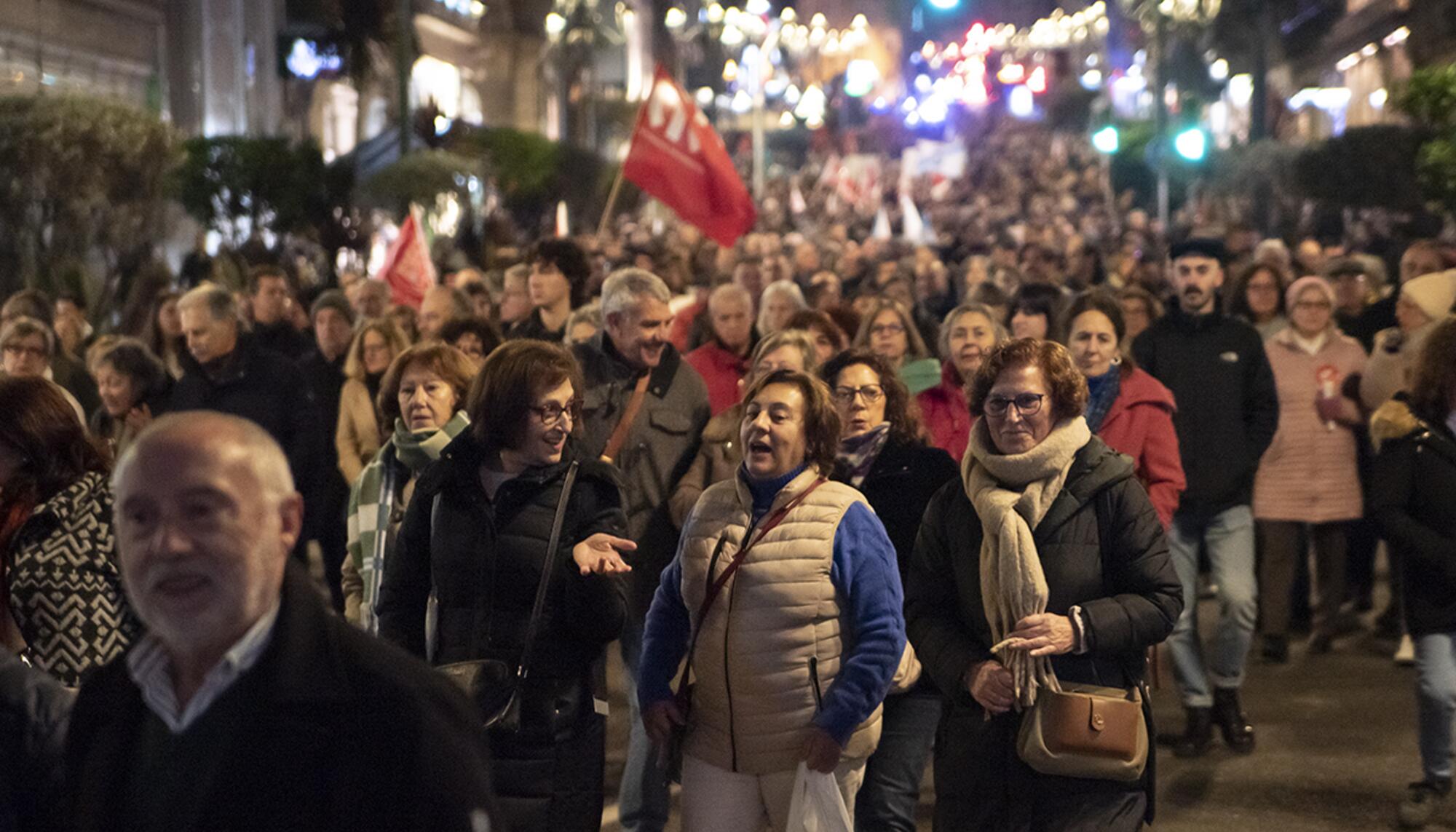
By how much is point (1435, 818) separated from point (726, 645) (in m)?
3.44

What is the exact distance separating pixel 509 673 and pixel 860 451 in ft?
5.71

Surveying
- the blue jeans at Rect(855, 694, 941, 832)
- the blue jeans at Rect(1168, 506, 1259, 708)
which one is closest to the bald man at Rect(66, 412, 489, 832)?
the blue jeans at Rect(855, 694, 941, 832)

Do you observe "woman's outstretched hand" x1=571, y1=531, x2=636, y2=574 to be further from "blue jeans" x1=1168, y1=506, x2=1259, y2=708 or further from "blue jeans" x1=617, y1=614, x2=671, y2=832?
"blue jeans" x1=1168, y1=506, x2=1259, y2=708

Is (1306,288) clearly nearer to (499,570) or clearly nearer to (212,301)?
(212,301)

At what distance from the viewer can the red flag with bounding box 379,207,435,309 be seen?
596 inches

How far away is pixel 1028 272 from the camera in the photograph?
15727mm

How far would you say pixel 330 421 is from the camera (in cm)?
989

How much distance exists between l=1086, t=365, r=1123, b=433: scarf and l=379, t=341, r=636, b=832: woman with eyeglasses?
2.81m

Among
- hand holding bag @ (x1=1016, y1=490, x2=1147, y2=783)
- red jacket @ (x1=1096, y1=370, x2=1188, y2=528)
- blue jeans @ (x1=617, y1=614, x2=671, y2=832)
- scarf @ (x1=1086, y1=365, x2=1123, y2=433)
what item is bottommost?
blue jeans @ (x1=617, y1=614, x2=671, y2=832)

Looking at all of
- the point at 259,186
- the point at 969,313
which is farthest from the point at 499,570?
the point at 259,186

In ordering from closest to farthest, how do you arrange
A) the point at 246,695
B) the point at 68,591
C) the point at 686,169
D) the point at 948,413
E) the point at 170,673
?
the point at 246,695 < the point at 170,673 < the point at 68,591 < the point at 948,413 < the point at 686,169

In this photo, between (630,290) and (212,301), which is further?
(212,301)

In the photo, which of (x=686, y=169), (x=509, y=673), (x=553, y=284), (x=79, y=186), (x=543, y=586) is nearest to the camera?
(x=509, y=673)

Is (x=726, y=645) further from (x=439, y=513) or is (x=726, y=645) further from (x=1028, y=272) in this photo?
(x=1028, y=272)
